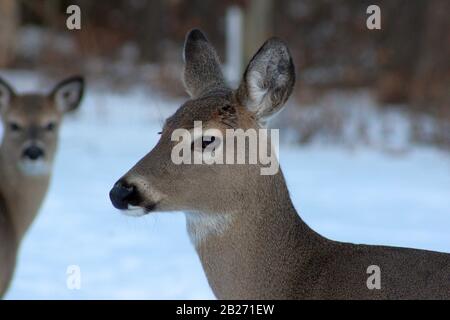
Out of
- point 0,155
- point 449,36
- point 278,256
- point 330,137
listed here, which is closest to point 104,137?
point 330,137

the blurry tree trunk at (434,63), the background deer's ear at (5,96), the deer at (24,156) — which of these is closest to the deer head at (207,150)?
the deer at (24,156)

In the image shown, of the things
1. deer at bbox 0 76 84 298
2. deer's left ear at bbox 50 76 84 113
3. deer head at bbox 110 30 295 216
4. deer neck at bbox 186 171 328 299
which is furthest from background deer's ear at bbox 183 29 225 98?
deer's left ear at bbox 50 76 84 113

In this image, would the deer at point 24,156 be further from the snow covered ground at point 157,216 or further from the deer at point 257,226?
the deer at point 257,226

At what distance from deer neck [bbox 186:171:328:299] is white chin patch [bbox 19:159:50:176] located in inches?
124

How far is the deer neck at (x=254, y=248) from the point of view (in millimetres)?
4109

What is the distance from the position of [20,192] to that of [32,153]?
0.31 meters

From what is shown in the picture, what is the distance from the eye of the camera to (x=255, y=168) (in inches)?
164

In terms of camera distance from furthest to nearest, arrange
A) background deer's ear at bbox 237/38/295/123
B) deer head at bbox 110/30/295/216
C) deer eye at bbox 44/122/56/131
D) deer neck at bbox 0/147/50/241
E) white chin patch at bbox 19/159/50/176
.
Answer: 1. deer eye at bbox 44/122/56/131
2. white chin patch at bbox 19/159/50/176
3. deer neck at bbox 0/147/50/241
4. background deer's ear at bbox 237/38/295/123
5. deer head at bbox 110/30/295/216

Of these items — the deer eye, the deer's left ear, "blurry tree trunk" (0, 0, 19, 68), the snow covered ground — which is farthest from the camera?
"blurry tree trunk" (0, 0, 19, 68)

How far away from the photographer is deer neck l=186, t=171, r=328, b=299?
4.11 meters

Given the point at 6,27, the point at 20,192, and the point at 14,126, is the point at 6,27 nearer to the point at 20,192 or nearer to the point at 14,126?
the point at 14,126

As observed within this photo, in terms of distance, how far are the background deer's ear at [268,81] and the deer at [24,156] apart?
256 centimetres

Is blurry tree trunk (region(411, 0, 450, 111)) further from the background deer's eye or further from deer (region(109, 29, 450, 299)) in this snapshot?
deer (region(109, 29, 450, 299))
